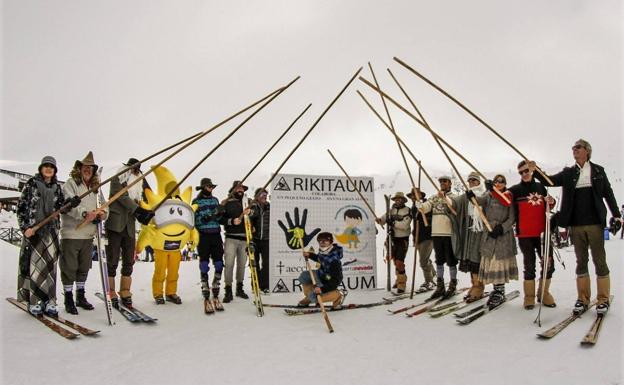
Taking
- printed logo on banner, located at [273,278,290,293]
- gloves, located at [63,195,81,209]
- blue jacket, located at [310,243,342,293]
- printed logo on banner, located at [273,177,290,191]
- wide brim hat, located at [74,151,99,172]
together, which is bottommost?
printed logo on banner, located at [273,278,290,293]

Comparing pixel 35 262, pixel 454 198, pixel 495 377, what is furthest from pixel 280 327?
pixel 454 198

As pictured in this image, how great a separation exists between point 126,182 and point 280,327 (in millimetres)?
2929

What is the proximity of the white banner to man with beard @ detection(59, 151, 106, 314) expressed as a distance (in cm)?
299

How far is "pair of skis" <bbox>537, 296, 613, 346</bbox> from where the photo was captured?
3.64 m

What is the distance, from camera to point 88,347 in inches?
149

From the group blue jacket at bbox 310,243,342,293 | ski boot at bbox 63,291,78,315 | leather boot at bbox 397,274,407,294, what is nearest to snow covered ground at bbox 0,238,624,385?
ski boot at bbox 63,291,78,315

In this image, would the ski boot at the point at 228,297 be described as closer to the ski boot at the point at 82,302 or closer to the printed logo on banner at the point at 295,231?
the printed logo on banner at the point at 295,231

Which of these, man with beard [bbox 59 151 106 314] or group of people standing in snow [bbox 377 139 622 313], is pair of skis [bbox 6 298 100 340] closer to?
man with beard [bbox 59 151 106 314]

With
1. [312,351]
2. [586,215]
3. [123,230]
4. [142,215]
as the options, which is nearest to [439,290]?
[586,215]

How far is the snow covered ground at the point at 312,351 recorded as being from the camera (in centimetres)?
314

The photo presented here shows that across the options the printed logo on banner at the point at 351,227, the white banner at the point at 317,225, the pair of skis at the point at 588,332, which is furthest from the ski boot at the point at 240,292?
the pair of skis at the point at 588,332

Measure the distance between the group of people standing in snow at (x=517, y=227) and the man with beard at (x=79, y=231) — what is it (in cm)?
463

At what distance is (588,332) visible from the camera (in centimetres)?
387

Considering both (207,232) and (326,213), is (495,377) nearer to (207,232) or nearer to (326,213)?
(207,232)
